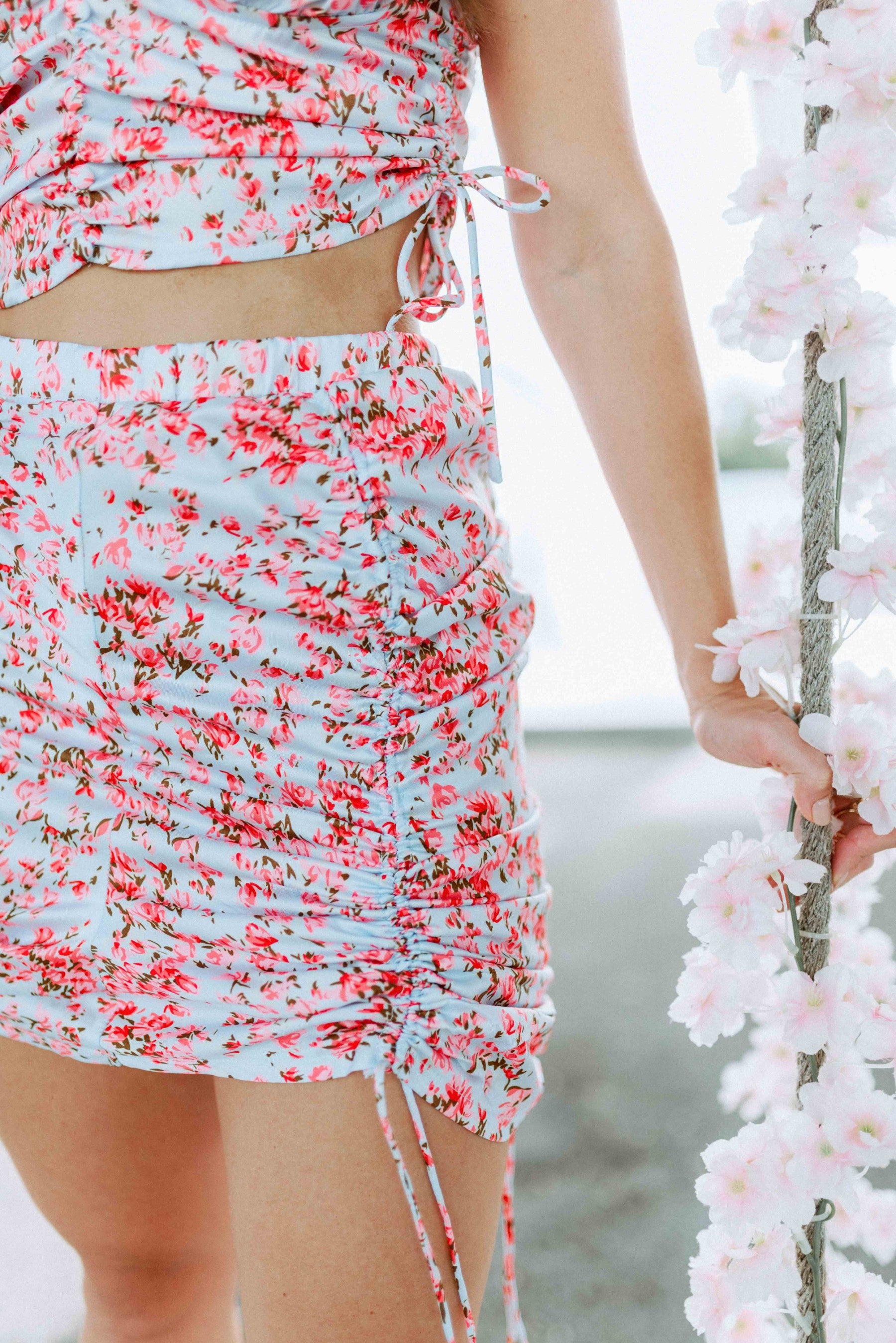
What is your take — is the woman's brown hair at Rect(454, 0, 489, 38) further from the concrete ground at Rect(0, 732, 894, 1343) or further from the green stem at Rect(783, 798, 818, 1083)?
the concrete ground at Rect(0, 732, 894, 1343)

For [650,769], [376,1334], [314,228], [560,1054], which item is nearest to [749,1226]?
[376,1334]

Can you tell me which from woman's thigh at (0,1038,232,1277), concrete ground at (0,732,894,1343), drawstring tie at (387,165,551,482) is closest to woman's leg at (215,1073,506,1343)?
woman's thigh at (0,1038,232,1277)

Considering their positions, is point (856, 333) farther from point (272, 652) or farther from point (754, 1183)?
point (754, 1183)

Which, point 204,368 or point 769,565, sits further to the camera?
point 769,565

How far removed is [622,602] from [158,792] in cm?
510

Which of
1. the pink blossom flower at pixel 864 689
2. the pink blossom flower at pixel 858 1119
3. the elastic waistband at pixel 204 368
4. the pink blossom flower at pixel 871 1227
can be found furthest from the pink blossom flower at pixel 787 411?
the pink blossom flower at pixel 871 1227

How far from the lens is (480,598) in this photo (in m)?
0.69

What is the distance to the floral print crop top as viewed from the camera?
65cm

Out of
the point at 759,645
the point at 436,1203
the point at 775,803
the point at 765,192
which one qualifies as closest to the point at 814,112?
the point at 765,192

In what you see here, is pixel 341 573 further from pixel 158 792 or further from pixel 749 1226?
pixel 749 1226

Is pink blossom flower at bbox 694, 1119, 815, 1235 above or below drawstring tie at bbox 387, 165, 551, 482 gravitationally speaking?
below

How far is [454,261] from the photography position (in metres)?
0.75

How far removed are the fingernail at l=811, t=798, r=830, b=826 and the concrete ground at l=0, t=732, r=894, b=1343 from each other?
1.22 m

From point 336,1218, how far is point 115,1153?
23 cm
